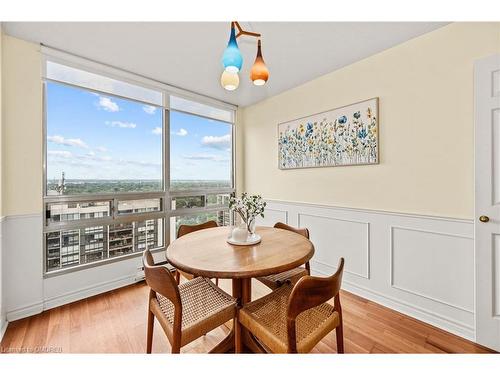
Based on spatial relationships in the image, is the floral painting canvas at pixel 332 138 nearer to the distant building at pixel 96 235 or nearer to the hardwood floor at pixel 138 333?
the hardwood floor at pixel 138 333

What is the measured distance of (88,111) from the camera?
2.35m

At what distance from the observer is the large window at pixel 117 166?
220cm

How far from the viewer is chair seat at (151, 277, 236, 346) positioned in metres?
1.20

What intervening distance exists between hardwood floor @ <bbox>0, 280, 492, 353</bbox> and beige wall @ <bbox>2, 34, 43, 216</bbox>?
0.99m

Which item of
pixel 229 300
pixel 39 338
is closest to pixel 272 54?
pixel 229 300

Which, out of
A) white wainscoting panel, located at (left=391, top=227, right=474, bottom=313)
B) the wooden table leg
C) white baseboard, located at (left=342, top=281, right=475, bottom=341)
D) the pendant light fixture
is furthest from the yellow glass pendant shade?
white baseboard, located at (left=342, top=281, right=475, bottom=341)

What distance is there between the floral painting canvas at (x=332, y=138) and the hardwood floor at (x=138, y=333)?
1.44 m

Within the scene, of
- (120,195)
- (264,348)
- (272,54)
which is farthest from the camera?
(120,195)

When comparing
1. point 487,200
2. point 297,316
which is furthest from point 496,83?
point 297,316

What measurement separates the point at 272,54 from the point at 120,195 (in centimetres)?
221

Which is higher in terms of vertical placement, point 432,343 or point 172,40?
point 172,40

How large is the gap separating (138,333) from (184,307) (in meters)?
0.79

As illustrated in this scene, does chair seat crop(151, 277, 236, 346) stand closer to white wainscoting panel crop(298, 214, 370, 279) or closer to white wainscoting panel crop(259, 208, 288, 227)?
white wainscoting panel crop(298, 214, 370, 279)
